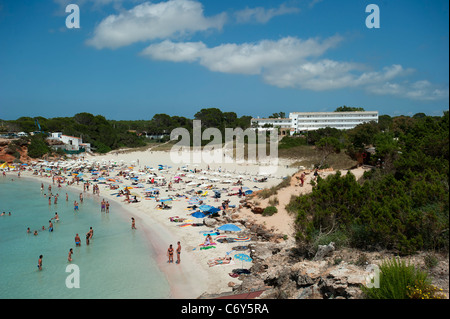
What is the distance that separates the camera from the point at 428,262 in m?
7.07

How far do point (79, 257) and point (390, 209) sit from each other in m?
12.8

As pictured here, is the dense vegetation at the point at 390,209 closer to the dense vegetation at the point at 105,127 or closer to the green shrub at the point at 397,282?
the green shrub at the point at 397,282

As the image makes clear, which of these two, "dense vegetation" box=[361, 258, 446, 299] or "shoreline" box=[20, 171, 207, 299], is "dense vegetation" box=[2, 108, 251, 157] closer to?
"shoreline" box=[20, 171, 207, 299]

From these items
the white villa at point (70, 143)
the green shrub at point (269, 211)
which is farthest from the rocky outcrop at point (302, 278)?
the white villa at point (70, 143)

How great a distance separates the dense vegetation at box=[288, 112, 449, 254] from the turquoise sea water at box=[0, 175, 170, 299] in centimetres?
594

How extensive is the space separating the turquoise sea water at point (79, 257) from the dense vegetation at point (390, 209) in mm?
5939

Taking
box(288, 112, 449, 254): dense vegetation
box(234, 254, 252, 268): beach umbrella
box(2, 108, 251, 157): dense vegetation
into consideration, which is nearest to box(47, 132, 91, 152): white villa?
box(2, 108, 251, 157): dense vegetation

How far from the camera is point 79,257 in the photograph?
1420cm

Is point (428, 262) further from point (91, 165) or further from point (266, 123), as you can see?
point (266, 123)

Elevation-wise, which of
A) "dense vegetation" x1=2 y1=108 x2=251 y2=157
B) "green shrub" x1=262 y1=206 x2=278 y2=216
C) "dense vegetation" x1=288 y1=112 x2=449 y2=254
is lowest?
"green shrub" x1=262 y1=206 x2=278 y2=216

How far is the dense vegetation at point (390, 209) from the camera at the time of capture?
7963 millimetres

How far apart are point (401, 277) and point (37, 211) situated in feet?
79.8

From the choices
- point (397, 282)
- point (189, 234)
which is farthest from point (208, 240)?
point (397, 282)

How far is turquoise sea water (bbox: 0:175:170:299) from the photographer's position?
11.2 metres
